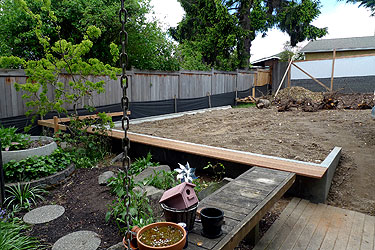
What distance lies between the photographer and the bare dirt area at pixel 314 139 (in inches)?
127

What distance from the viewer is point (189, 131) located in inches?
234

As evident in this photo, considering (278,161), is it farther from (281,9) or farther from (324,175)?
(281,9)

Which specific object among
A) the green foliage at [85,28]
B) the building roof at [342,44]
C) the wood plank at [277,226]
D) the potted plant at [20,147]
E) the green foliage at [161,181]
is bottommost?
the wood plank at [277,226]

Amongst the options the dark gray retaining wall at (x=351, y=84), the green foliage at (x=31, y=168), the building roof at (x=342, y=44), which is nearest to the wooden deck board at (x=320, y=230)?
the green foliage at (x=31, y=168)

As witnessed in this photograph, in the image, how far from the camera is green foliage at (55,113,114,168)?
4141mm

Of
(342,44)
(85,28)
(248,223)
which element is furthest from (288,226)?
(342,44)

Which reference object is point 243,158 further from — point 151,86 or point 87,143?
point 151,86

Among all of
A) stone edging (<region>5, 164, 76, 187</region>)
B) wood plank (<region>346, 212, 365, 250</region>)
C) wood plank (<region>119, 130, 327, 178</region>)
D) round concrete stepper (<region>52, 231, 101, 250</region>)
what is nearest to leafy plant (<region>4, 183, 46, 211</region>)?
stone edging (<region>5, 164, 76, 187</region>)

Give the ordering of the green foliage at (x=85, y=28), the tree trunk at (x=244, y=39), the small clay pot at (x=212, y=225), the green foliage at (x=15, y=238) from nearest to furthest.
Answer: the small clay pot at (x=212, y=225) < the green foliage at (x=15, y=238) < the green foliage at (x=85, y=28) < the tree trunk at (x=244, y=39)

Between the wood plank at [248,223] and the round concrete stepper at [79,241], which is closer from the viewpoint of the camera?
the wood plank at [248,223]

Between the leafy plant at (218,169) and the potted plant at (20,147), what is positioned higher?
the potted plant at (20,147)

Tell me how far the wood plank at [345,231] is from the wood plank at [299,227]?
0.29 m

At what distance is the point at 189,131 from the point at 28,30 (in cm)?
581

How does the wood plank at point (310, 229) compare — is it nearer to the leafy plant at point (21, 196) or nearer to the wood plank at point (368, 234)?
the wood plank at point (368, 234)
